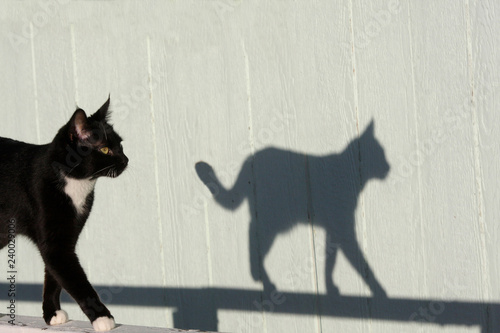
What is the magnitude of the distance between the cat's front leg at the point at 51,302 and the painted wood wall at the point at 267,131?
0.49 meters

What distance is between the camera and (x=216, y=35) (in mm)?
1779

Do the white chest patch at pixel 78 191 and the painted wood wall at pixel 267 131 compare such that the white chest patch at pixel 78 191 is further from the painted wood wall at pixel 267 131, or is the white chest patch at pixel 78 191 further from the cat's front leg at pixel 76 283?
the painted wood wall at pixel 267 131

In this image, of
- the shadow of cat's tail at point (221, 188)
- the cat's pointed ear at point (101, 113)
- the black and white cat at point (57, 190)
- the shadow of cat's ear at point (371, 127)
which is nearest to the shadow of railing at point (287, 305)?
the shadow of cat's tail at point (221, 188)

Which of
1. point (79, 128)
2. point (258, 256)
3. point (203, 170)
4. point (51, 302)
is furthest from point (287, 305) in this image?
point (79, 128)

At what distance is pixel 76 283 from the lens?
1.29 meters

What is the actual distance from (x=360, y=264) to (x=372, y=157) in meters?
0.26

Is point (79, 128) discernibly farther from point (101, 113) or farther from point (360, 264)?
point (360, 264)

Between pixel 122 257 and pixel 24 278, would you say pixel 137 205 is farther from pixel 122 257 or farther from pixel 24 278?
pixel 24 278

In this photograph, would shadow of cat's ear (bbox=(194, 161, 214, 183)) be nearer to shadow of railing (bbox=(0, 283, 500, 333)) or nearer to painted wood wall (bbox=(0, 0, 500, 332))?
painted wood wall (bbox=(0, 0, 500, 332))

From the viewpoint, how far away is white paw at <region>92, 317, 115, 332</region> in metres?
1.15

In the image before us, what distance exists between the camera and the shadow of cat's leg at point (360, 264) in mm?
1670

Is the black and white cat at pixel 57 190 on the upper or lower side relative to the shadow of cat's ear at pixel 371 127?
lower

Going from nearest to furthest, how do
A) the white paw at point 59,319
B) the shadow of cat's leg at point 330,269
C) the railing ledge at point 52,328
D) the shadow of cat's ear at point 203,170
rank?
the railing ledge at point 52,328, the white paw at point 59,319, the shadow of cat's leg at point 330,269, the shadow of cat's ear at point 203,170

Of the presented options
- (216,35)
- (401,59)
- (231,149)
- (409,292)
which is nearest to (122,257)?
(231,149)
